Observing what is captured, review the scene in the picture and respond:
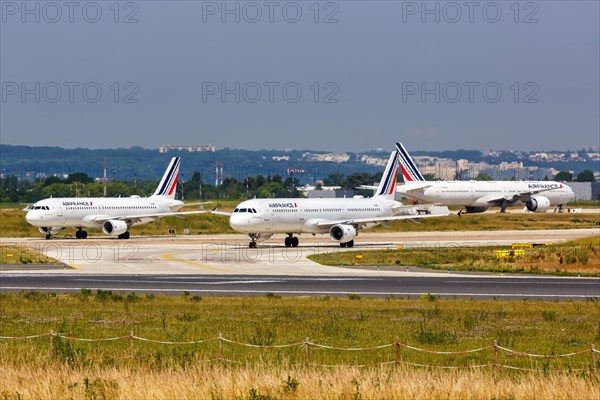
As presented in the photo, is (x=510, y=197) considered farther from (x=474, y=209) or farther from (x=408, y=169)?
(x=408, y=169)

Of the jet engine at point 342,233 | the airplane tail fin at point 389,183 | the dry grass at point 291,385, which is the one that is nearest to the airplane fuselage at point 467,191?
the airplane tail fin at point 389,183

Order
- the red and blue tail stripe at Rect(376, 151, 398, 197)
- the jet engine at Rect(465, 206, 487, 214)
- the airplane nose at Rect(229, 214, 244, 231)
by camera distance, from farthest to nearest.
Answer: the jet engine at Rect(465, 206, 487, 214), the red and blue tail stripe at Rect(376, 151, 398, 197), the airplane nose at Rect(229, 214, 244, 231)

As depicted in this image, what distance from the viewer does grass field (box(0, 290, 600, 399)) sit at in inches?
892

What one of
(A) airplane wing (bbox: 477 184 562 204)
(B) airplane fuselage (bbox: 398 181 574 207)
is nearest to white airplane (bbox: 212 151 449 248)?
(B) airplane fuselage (bbox: 398 181 574 207)

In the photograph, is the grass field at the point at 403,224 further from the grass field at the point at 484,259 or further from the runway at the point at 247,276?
the grass field at the point at 484,259

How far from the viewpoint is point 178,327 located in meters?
35.6

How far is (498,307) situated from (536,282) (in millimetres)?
15912

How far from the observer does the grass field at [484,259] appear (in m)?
66.4

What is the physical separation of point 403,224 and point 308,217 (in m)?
42.0

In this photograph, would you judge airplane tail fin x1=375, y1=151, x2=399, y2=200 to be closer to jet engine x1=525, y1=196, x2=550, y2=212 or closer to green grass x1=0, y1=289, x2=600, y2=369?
jet engine x1=525, y1=196, x2=550, y2=212

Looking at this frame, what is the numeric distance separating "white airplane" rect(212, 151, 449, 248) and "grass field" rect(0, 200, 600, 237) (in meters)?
28.2

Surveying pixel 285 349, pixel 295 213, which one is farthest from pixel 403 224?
pixel 285 349

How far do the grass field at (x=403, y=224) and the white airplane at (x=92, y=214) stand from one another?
26.8ft

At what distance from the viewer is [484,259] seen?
71.6 meters
